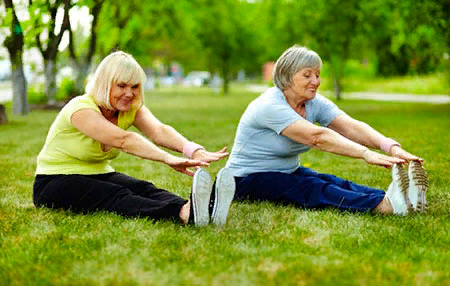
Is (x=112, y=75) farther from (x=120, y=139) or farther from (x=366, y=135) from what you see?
(x=366, y=135)

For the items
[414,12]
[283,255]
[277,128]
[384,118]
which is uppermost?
[414,12]

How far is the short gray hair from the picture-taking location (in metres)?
4.73

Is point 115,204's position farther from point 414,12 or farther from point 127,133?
point 414,12

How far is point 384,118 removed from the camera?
54.1 ft

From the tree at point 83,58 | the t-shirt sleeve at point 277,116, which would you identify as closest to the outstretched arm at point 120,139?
the t-shirt sleeve at point 277,116

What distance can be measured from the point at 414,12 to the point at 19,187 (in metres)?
14.4

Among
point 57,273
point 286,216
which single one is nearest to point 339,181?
point 286,216

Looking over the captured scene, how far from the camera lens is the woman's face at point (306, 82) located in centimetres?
473

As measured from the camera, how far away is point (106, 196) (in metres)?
4.57

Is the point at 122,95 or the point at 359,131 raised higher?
the point at 122,95

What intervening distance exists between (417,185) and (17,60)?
1436cm

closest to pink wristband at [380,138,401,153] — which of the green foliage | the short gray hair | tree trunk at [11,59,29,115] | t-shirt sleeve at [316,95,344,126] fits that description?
t-shirt sleeve at [316,95,344,126]

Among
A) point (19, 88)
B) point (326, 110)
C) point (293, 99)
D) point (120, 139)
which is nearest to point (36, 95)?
point (19, 88)

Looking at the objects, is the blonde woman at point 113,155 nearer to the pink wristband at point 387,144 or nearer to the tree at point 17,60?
the pink wristband at point 387,144
